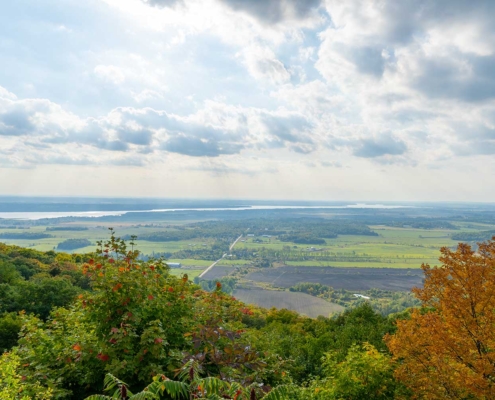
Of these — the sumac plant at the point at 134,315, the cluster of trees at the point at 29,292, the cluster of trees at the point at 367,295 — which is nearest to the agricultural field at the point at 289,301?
the cluster of trees at the point at 367,295

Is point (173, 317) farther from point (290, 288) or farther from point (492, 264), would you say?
point (290, 288)

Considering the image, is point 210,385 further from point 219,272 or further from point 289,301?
point 219,272

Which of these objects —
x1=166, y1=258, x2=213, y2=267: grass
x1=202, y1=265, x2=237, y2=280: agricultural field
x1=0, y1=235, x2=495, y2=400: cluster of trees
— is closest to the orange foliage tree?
x1=0, y1=235, x2=495, y2=400: cluster of trees

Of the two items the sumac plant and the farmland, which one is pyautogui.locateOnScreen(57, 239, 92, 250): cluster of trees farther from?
the sumac plant

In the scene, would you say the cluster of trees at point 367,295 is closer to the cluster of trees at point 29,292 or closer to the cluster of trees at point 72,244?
Answer: the cluster of trees at point 29,292

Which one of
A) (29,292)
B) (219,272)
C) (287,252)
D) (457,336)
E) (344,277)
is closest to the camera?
(457,336)

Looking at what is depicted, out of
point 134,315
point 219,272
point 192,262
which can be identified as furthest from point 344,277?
point 134,315
